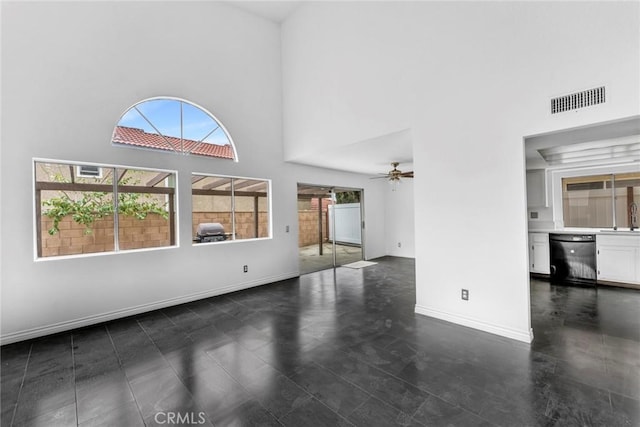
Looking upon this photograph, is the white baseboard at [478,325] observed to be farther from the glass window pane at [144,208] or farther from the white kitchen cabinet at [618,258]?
the glass window pane at [144,208]

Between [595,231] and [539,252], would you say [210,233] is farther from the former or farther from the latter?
[595,231]

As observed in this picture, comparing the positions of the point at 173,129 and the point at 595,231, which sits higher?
the point at 173,129

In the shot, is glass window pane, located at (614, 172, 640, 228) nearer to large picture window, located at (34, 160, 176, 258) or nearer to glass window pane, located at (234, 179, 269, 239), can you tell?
glass window pane, located at (234, 179, 269, 239)

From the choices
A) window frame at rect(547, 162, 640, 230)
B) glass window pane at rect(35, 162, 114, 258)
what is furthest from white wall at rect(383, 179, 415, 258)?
glass window pane at rect(35, 162, 114, 258)

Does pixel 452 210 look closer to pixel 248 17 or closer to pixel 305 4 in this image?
pixel 305 4

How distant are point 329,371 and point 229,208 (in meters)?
3.40

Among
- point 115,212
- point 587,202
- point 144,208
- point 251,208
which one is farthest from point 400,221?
point 115,212

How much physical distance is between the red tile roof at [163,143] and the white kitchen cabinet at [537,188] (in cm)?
610

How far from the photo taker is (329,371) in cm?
232

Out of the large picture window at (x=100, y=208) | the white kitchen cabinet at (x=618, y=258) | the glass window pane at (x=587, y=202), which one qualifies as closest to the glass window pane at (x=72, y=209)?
the large picture window at (x=100, y=208)

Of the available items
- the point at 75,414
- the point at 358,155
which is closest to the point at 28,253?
the point at 75,414

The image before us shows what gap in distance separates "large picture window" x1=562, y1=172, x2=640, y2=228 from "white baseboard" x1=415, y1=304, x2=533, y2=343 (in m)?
4.00

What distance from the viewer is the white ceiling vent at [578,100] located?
227 cm

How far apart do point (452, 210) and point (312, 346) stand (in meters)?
2.23
